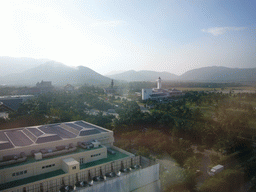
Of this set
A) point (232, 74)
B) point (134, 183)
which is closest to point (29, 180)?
point (134, 183)

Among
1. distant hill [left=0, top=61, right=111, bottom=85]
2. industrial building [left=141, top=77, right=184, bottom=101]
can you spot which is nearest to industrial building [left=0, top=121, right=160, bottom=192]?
industrial building [left=141, top=77, right=184, bottom=101]

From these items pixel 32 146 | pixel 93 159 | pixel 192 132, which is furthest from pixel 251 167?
pixel 32 146

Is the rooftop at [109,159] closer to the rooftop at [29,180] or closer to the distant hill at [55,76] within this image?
the rooftop at [29,180]

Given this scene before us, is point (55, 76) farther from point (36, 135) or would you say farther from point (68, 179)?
point (68, 179)

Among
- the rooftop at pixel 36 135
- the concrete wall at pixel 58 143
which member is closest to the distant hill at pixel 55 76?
the rooftop at pixel 36 135

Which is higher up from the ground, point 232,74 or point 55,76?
point 55,76

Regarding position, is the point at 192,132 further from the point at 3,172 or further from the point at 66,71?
the point at 66,71
